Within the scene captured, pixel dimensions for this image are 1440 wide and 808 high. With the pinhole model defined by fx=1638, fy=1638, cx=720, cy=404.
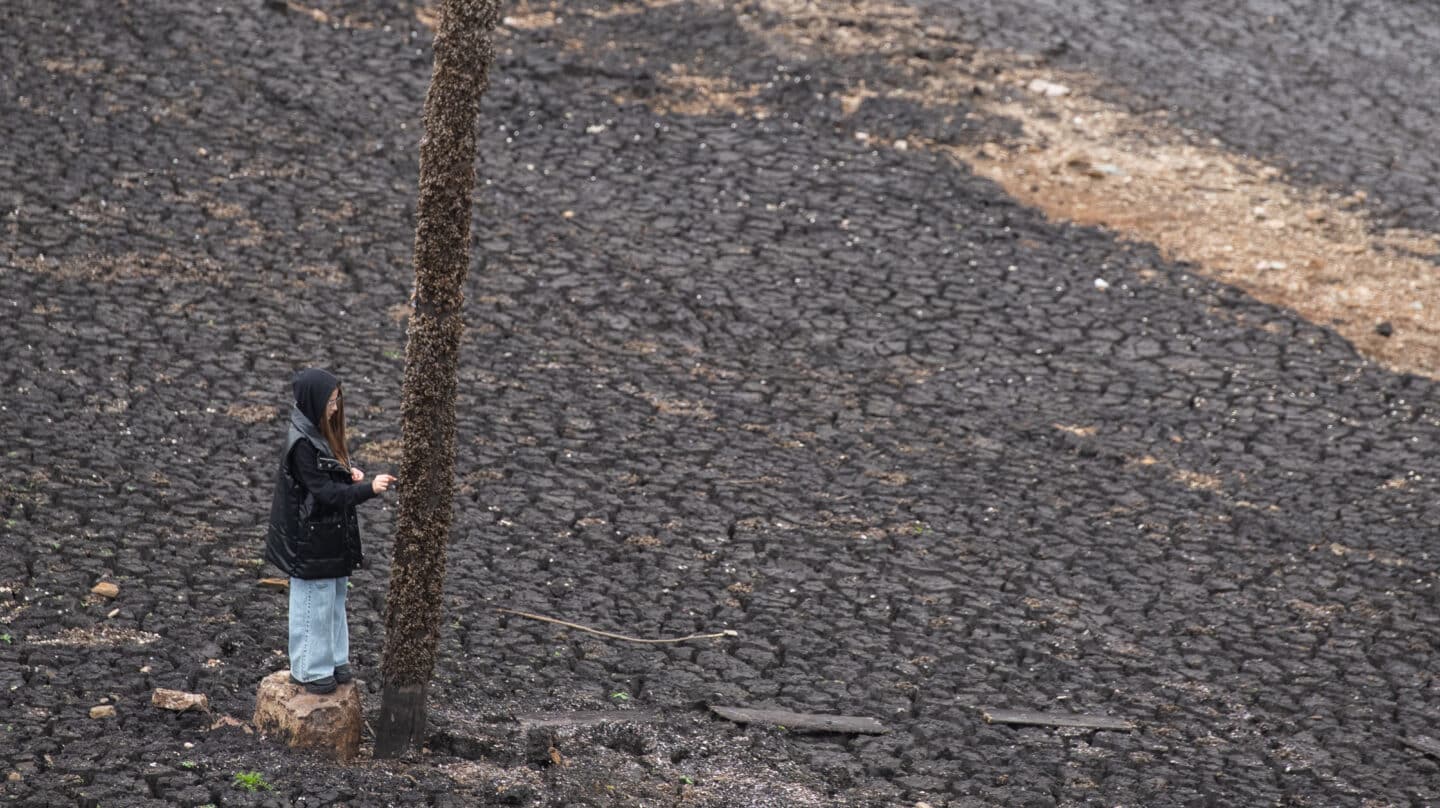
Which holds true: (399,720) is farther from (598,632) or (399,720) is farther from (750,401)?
(750,401)

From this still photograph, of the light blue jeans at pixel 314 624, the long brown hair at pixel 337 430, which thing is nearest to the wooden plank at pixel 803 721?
the light blue jeans at pixel 314 624

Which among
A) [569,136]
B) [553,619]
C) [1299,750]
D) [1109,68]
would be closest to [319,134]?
[569,136]

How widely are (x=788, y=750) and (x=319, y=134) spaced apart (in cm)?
858

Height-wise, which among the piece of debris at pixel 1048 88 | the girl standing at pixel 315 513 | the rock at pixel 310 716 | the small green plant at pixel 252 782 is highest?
the piece of debris at pixel 1048 88

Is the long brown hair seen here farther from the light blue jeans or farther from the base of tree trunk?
the base of tree trunk

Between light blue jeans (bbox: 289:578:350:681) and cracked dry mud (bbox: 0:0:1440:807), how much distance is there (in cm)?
40

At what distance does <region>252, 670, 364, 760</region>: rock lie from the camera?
23.6 ft

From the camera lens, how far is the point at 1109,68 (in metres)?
17.4

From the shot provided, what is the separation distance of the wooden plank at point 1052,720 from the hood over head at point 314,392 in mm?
3832

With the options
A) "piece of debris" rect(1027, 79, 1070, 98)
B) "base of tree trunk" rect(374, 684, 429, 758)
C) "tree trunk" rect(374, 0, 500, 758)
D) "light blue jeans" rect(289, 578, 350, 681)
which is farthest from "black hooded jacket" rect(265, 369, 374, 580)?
"piece of debris" rect(1027, 79, 1070, 98)

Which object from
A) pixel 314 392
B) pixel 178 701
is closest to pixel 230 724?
pixel 178 701

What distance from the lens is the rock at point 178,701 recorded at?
741cm

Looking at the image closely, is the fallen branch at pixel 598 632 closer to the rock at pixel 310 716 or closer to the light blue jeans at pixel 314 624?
the rock at pixel 310 716

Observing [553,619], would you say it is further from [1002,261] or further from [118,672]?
[1002,261]
